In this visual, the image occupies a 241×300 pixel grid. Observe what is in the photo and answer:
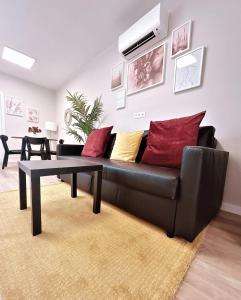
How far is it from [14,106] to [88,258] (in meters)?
4.67

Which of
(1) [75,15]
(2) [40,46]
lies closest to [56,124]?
(2) [40,46]

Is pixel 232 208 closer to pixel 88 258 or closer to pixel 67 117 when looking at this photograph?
pixel 88 258

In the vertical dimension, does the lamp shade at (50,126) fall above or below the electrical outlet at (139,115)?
below

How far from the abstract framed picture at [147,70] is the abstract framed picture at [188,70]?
213 mm

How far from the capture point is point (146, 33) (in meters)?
1.88

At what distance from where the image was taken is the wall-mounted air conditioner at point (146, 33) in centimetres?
176

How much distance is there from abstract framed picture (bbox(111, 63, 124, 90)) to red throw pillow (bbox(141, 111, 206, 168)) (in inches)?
A: 54.9

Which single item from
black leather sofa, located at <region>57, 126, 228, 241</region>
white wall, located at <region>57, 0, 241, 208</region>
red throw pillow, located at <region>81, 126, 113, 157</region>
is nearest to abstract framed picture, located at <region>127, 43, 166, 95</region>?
white wall, located at <region>57, 0, 241, 208</region>

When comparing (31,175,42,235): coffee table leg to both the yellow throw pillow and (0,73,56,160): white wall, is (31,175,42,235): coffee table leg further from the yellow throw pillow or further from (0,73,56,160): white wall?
(0,73,56,160): white wall

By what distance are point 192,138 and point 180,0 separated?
5.89 feet

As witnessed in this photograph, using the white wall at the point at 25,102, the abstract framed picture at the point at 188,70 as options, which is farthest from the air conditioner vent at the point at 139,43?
the white wall at the point at 25,102

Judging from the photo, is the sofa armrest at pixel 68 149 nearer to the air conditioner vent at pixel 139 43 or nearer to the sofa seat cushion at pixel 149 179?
the sofa seat cushion at pixel 149 179

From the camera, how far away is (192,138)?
1209 mm

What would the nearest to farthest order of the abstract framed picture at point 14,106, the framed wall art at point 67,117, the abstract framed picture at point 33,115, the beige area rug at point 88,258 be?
the beige area rug at point 88,258 < the abstract framed picture at point 14,106 < the framed wall art at point 67,117 < the abstract framed picture at point 33,115
